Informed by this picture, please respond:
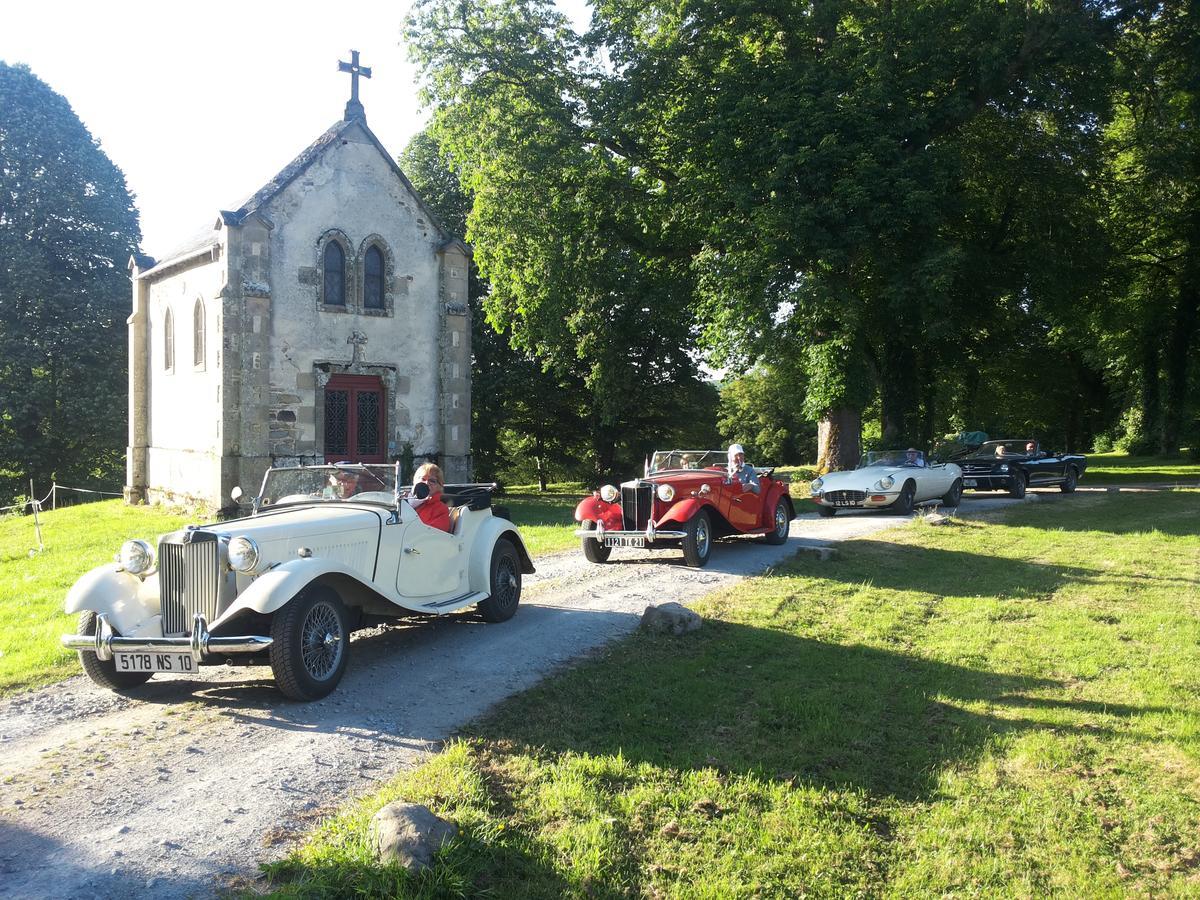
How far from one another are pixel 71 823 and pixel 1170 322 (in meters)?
42.4

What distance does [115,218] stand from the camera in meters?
34.6

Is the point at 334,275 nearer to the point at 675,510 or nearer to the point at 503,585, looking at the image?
the point at 675,510

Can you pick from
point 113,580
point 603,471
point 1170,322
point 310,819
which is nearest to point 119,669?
point 113,580

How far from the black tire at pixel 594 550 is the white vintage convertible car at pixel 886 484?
7914 millimetres

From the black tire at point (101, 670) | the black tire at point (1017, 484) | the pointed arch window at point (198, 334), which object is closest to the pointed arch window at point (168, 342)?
the pointed arch window at point (198, 334)

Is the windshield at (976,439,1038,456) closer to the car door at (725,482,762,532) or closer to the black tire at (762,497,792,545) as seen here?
the black tire at (762,497,792,545)

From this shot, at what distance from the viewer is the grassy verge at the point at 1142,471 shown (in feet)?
92.5

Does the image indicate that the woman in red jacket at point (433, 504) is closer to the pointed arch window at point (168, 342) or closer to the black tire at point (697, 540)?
the black tire at point (697, 540)

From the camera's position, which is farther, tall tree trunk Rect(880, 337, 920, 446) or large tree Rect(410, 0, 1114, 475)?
tall tree trunk Rect(880, 337, 920, 446)

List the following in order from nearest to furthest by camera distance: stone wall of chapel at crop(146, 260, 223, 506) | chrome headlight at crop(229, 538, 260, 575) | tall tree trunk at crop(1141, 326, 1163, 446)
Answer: chrome headlight at crop(229, 538, 260, 575) < stone wall of chapel at crop(146, 260, 223, 506) < tall tree trunk at crop(1141, 326, 1163, 446)

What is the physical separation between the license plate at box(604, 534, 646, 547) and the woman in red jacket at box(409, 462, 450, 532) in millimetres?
4194

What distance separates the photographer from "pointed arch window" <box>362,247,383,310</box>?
2233 centimetres

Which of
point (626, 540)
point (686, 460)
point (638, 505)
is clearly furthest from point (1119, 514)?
point (626, 540)

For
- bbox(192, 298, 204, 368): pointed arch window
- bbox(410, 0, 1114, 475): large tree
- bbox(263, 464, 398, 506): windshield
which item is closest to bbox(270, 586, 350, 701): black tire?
bbox(263, 464, 398, 506): windshield
